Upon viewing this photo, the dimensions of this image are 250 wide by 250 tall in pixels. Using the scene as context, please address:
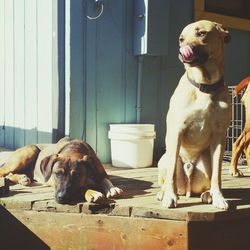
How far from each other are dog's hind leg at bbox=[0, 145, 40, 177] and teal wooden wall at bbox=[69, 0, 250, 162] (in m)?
0.88

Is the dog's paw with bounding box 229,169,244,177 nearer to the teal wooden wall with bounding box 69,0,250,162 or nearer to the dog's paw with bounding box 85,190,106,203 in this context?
the teal wooden wall with bounding box 69,0,250,162

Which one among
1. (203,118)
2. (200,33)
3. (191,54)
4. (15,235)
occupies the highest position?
(200,33)

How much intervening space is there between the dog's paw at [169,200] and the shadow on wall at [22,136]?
2.09 meters

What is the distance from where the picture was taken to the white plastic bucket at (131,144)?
436 centimetres

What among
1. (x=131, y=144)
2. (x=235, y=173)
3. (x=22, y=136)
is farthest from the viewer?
(x=22, y=136)

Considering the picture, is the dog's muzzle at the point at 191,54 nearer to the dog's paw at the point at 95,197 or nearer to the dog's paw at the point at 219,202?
the dog's paw at the point at 219,202

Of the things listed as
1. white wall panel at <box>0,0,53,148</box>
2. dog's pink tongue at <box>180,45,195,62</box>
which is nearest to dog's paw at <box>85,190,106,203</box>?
dog's pink tongue at <box>180,45,195,62</box>

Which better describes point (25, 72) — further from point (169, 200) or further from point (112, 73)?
point (169, 200)

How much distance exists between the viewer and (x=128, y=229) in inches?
107

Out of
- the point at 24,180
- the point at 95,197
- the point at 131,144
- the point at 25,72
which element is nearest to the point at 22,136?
the point at 25,72

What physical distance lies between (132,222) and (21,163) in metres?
1.32

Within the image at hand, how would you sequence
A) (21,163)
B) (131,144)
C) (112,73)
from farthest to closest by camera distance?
(112,73)
(131,144)
(21,163)

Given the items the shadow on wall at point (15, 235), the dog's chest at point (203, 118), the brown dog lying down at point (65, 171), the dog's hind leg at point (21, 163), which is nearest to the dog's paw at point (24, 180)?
the brown dog lying down at point (65, 171)

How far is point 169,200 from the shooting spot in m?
2.63
